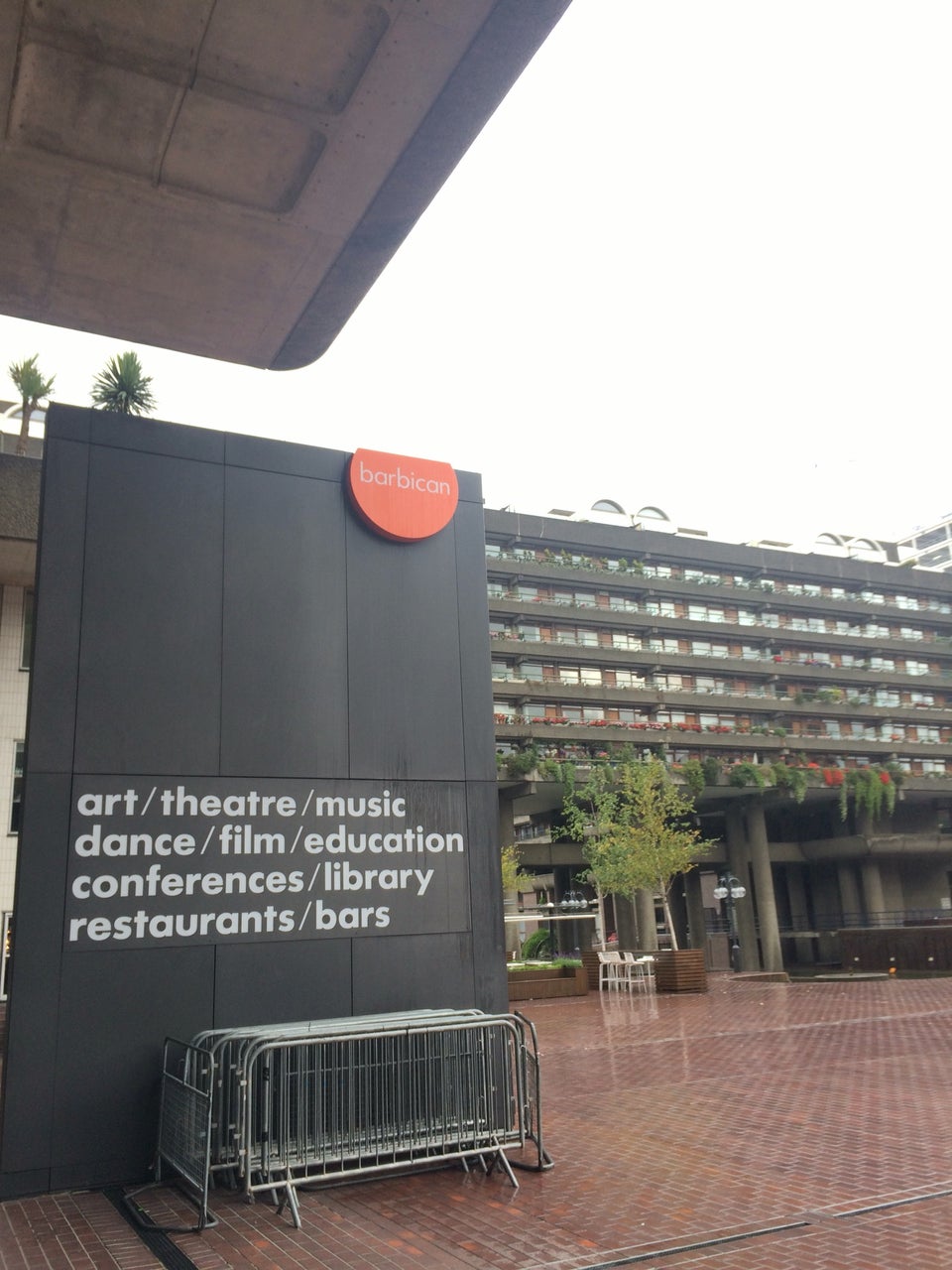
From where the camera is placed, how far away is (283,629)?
8883mm

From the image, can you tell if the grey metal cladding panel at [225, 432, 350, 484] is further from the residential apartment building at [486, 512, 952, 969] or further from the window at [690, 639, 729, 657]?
the window at [690, 639, 729, 657]

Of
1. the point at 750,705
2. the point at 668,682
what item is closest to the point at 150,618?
the point at 668,682

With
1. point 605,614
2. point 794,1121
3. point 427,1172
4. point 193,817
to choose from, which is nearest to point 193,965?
point 193,817

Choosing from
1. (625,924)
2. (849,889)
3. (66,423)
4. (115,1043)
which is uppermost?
(66,423)

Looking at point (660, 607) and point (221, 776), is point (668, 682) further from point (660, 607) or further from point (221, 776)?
point (221, 776)

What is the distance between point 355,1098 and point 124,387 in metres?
15.2

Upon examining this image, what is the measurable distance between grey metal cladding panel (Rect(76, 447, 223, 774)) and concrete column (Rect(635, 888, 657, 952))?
40.7m

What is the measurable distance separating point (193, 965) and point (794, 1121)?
17.7 ft

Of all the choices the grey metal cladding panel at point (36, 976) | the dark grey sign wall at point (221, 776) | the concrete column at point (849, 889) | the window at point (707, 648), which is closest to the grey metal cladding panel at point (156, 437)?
the dark grey sign wall at point (221, 776)

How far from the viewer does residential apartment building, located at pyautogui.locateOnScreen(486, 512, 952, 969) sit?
49.8 m

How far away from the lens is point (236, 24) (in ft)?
19.6

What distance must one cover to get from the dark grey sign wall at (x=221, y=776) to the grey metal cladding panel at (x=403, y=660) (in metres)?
0.02

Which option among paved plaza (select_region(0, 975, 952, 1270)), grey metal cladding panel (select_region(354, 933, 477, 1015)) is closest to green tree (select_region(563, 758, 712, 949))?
paved plaza (select_region(0, 975, 952, 1270))

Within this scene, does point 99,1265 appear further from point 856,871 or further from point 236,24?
point 856,871
